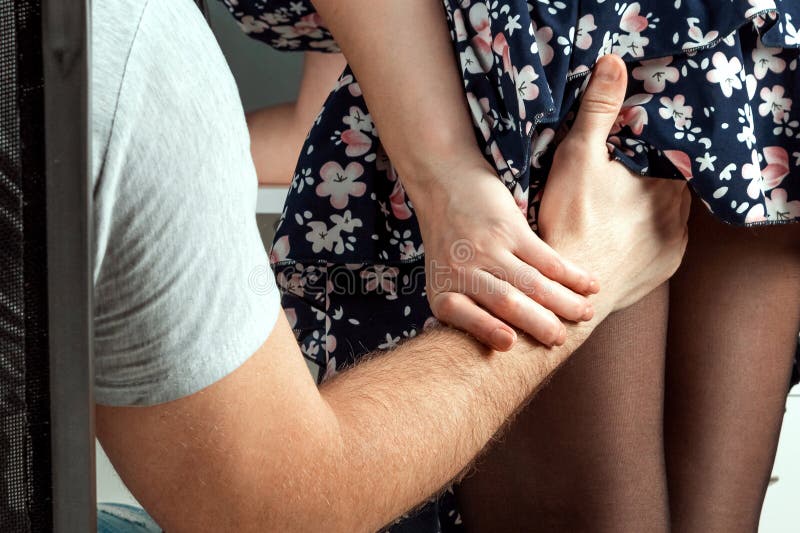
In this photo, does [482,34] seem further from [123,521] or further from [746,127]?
[123,521]

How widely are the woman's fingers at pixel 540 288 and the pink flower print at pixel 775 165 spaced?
23 centimetres

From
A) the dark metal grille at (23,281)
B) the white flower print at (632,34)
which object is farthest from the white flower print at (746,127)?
the dark metal grille at (23,281)

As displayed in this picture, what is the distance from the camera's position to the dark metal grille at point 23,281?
11.3 inches

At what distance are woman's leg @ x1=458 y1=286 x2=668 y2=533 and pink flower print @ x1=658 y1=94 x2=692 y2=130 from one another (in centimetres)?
23

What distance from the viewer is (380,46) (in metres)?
0.79

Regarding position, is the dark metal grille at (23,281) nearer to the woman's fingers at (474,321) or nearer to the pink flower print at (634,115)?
the woman's fingers at (474,321)

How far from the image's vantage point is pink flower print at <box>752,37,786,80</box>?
0.78 m

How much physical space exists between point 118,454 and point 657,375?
2.15 feet

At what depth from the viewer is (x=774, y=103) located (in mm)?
800

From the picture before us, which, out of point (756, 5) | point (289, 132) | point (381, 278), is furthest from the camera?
point (289, 132)

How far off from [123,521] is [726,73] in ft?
2.38

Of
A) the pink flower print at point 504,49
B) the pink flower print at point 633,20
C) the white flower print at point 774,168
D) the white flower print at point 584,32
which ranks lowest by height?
the white flower print at point 774,168

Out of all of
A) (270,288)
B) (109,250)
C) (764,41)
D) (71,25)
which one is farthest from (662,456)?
(71,25)

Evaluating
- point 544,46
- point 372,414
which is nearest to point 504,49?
point 544,46
